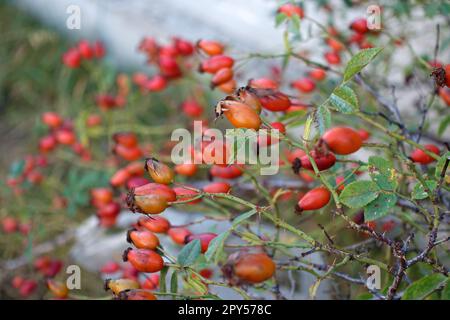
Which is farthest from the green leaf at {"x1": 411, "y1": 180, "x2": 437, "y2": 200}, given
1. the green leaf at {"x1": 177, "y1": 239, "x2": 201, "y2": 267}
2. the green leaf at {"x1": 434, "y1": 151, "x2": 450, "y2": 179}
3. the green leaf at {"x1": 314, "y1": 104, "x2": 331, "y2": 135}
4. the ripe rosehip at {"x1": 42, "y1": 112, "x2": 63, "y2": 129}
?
the ripe rosehip at {"x1": 42, "y1": 112, "x2": 63, "y2": 129}

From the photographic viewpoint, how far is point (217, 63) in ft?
3.00

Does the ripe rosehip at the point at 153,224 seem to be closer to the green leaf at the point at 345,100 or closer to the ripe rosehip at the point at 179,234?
the ripe rosehip at the point at 179,234

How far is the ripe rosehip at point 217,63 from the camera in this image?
91cm

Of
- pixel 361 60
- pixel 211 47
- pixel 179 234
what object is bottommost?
pixel 179 234

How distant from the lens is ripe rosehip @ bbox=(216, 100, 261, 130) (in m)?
0.61

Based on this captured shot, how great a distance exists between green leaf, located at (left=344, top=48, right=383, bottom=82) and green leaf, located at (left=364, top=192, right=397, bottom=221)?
138 millimetres

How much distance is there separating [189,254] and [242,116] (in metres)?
0.19

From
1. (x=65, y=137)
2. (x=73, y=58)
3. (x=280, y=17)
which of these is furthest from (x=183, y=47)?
(x=73, y=58)

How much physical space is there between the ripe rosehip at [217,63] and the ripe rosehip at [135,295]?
0.39 m

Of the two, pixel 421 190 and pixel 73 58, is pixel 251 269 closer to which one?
pixel 421 190
